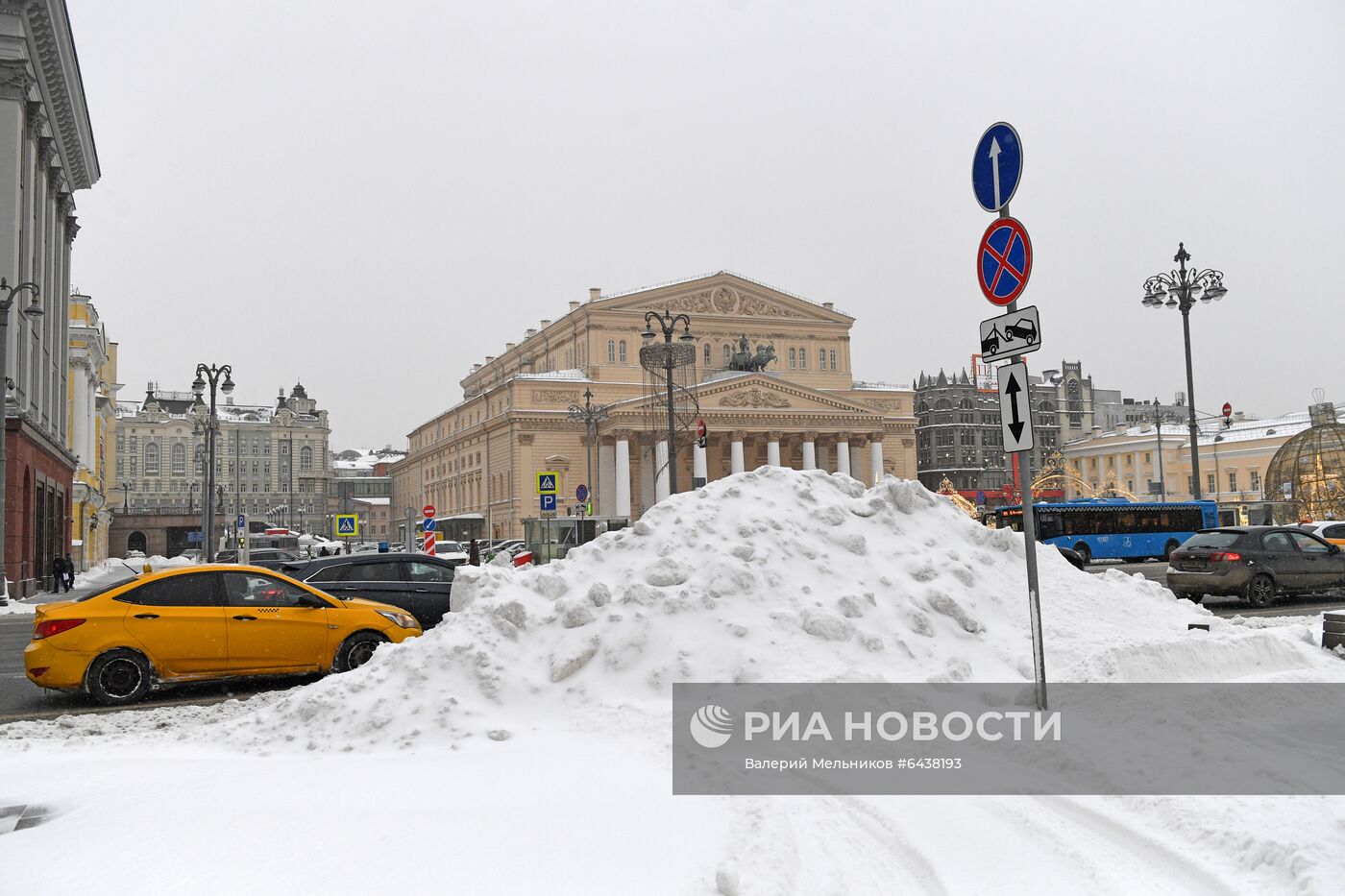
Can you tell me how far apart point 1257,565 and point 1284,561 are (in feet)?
2.07

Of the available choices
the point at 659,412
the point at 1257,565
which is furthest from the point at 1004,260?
the point at 659,412

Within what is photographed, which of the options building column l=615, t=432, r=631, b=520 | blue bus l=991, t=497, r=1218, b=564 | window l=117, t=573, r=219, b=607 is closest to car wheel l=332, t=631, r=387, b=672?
window l=117, t=573, r=219, b=607

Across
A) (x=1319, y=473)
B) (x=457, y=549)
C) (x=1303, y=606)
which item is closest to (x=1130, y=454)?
(x=1319, y=473)

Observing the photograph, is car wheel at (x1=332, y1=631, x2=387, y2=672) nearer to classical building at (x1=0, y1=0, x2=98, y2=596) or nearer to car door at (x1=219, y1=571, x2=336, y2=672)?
car door at (x1=219, y1=571, x2=336, y2=672)

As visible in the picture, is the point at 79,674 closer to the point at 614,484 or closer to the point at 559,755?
the point at 559,755

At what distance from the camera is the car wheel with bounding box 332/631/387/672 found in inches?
428

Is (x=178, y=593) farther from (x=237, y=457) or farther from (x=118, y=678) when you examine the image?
(x=237, y=457)

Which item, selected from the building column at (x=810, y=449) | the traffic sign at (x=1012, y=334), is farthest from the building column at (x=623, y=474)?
the traffic sign at (x=1012, y=334)

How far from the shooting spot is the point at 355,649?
10922 mm

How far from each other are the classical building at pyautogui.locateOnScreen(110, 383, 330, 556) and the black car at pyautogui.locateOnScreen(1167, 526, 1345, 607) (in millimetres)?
110417

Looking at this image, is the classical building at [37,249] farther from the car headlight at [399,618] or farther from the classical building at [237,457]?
the classical building at [237,457]

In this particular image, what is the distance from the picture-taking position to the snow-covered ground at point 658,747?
14.2 feet

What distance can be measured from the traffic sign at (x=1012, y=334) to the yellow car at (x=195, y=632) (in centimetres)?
732

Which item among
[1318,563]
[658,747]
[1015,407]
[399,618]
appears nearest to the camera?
[658,747]
